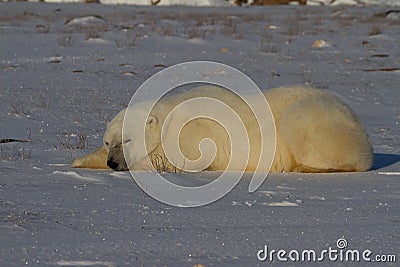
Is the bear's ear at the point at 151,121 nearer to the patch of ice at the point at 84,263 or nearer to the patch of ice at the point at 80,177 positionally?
the patch of ice at the point at 80,177

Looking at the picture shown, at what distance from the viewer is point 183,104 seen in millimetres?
5422

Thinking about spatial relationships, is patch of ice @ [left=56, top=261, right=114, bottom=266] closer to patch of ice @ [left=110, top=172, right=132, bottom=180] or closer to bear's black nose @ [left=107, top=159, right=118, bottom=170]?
patch of ice @ [left=110, top=172, right=132, bottom=180]

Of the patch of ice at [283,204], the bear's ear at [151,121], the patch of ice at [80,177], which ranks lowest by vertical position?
the patch of ice at [283,204]

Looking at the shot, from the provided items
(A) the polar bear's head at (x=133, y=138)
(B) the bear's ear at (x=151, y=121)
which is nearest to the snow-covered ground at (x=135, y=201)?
(A) the polar bear's head at (x=133, y=138)

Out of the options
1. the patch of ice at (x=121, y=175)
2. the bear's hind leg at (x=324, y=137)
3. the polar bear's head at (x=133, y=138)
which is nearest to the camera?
the patch of ice at (x=121, y=175)

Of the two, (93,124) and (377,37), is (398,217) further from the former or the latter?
(377,37)

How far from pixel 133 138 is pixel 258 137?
88 centimetres

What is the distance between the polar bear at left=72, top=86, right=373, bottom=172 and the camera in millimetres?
5246

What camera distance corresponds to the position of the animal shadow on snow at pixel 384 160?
18.8ft

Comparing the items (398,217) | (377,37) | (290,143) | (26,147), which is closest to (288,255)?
(398,217)

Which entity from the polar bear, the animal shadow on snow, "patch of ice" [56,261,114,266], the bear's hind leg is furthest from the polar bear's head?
"patch of ice" [56,261,114,266]

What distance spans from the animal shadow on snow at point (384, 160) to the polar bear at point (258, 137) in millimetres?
313

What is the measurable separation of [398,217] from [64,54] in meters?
11.4

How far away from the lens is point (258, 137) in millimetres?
5285
